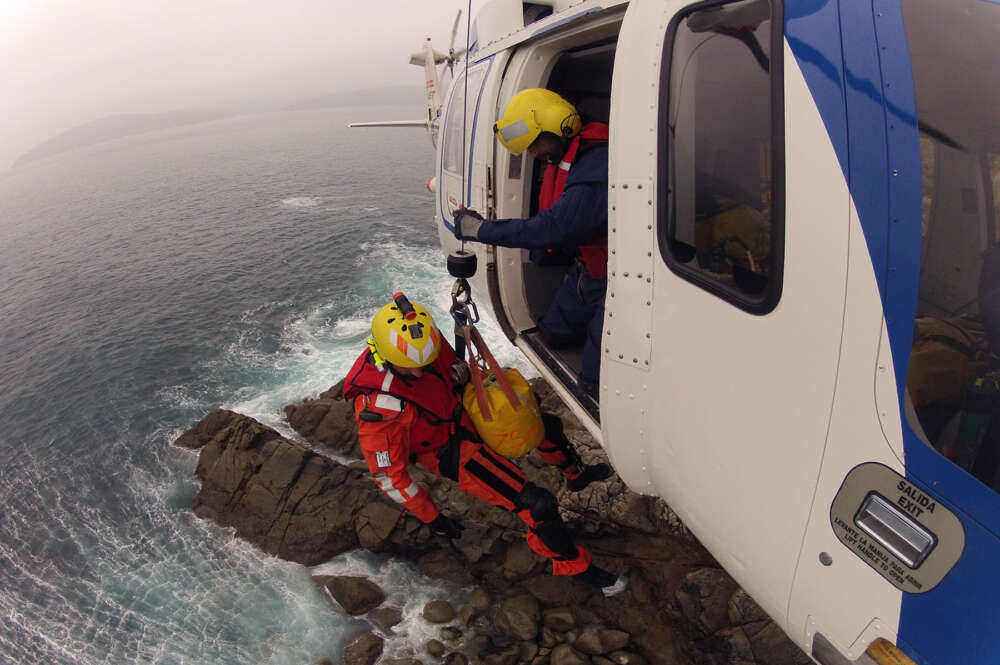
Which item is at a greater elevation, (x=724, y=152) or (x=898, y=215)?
(x=724, y=152)

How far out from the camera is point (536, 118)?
353cm

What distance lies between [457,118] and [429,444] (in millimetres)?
3171

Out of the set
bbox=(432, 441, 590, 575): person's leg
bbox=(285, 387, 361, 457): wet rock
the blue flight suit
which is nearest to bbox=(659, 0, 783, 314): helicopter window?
the blue flight suit

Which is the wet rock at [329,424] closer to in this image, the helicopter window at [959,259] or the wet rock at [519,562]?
the wet rock at [519,562]

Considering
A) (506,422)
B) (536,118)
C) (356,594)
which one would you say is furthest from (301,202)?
(536,118)

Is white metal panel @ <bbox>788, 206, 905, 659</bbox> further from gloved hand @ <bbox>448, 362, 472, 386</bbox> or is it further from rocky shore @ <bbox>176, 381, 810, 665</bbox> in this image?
rocky shore @ <bbox>176, 381, 810, 665</bbox>

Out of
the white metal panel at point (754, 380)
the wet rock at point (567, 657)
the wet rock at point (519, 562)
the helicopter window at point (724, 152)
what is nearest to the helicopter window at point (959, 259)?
the white metal panel at point (754, 380)

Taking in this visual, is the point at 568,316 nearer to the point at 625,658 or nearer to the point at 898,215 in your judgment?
the point at 898,215

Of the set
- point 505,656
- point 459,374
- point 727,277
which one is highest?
point 727,277

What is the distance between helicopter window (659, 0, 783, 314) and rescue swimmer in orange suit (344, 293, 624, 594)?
2.29 metres

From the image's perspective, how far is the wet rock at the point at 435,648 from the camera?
6176 mm

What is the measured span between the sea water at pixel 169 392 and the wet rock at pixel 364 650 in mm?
195

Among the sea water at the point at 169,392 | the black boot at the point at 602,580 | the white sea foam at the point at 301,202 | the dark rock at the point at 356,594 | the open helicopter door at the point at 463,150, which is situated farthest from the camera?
the white sea foam at the point at 301,202

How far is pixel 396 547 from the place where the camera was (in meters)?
7.36
